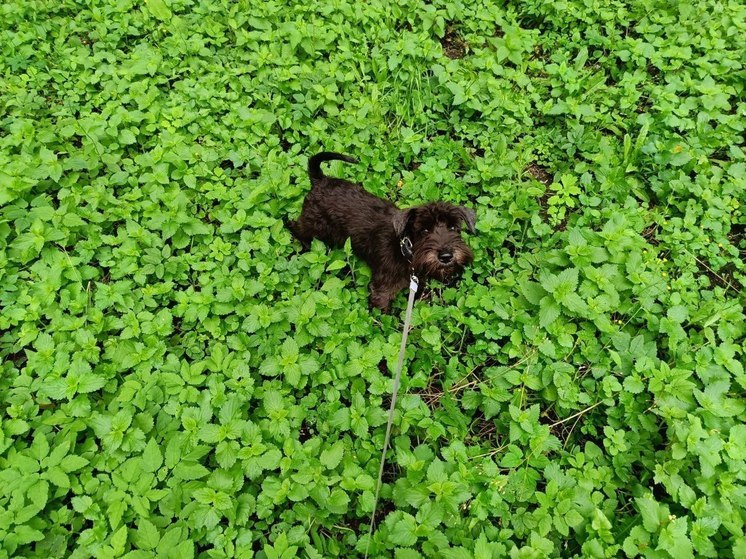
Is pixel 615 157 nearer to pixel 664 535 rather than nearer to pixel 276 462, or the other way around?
pixel 664 535

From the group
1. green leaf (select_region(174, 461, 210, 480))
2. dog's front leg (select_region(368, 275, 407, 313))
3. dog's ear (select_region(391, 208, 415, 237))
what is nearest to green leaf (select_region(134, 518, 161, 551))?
green leaf (select_region(174, 461, 210, 480))

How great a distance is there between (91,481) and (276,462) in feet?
4.85

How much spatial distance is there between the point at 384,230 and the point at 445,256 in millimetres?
799

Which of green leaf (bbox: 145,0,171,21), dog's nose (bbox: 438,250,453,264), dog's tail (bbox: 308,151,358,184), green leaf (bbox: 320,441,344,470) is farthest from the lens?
green leaf (bbox: 145,0,171,21)

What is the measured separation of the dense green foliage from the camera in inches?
142

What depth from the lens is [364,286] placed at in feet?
16.9

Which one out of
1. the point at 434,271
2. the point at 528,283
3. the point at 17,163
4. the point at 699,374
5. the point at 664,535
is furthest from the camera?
the point at 17,163

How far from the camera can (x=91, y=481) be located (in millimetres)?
3652

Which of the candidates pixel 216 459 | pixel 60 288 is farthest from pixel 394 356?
pixel 60 288

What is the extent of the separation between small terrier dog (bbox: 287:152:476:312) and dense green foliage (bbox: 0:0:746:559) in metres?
0.31

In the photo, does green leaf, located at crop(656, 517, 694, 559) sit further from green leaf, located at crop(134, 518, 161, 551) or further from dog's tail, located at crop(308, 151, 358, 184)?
dog's tail, located at crop(308, 151, 358, 184)

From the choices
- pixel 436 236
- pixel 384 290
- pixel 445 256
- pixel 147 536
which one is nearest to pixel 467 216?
pixel 436 236

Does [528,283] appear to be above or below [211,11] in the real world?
below

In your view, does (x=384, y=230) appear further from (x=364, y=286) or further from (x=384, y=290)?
(x=364, y=286)
